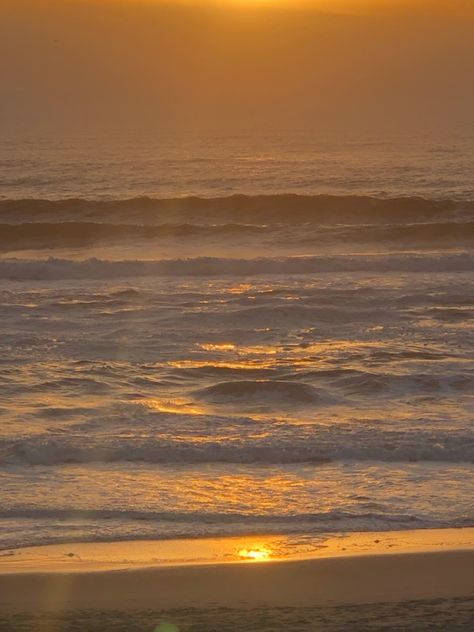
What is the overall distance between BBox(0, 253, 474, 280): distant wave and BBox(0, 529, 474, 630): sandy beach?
496 inches

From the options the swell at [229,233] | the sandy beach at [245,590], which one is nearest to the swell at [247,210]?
the swell at [229,233]

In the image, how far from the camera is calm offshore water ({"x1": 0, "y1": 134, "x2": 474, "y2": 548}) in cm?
691

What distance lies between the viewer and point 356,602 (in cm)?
526

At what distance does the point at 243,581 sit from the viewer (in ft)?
18.0

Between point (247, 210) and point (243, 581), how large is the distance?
22337 millimetres

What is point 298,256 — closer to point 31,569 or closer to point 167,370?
point 167,370

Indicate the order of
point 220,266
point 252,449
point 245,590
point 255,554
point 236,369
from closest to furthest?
point 245,590 → point 255,554 → point 252,449 → point 236,369 → point 220,266

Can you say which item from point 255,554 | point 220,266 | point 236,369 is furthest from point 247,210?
point 255,554

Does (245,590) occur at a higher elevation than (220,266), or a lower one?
higher

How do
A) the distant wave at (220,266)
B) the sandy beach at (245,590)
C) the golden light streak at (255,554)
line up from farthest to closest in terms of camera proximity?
the distant wave at (220,266) → the golden light streak at (255,554) → the sandy beach at (245,590)

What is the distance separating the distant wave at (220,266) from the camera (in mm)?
18453

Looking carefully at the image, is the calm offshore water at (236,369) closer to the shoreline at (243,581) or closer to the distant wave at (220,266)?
the distant wave at (220,266)

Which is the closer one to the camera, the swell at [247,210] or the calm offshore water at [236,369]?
the calm offshore water at [236,369]

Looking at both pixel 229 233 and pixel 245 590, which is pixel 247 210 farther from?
pixel 245 590
